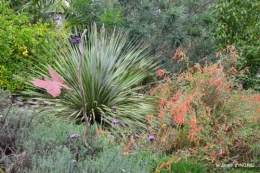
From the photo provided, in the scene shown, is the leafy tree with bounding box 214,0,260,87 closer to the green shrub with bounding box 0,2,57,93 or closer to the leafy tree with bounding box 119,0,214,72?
the leafy tree with bounding box 119,0,214,72

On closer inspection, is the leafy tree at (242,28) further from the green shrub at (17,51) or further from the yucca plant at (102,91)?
the green shrub at (17,51)

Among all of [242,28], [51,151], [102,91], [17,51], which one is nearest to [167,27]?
[242,28]

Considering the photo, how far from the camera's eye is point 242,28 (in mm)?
6375

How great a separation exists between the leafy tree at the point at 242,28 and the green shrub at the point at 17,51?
3113 millimetres

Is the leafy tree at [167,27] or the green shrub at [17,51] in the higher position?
the leafy tree at [167,27]

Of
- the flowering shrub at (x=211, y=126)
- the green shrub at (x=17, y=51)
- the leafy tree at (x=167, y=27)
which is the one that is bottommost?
the flowering shrub at (x=211, y=126)

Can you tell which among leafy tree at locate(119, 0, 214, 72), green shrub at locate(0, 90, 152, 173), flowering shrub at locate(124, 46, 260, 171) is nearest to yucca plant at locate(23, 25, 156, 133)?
flowering shrub at locate(124, 46, 260, 171)

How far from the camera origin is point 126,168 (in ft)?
7.54

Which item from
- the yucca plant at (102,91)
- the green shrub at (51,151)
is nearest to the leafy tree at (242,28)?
the yucca plant at (102,91)

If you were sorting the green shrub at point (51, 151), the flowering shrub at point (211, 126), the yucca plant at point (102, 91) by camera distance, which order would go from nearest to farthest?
the green shrub at point (51, 151) < the flowering shrub at point (211, 126) < the yucca plant at point (102, 91)

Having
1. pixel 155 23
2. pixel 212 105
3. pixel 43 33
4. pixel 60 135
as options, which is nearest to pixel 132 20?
pixel 155 23

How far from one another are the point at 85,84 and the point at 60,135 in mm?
2044

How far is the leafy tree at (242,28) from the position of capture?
20.1 ft

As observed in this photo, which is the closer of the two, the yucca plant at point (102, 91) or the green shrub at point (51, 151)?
the green shrub at point (51, 151)
